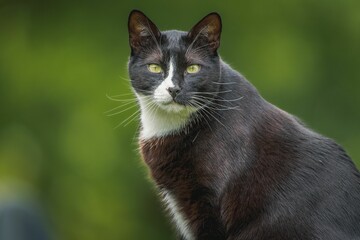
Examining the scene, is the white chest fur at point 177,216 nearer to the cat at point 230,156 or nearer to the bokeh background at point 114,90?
the cat at point 230,156

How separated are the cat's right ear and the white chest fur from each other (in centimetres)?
76

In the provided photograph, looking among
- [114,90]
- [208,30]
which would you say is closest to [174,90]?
[208,30]

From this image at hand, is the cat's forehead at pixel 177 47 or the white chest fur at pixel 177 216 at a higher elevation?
the cat's forehead at pixel 177 47

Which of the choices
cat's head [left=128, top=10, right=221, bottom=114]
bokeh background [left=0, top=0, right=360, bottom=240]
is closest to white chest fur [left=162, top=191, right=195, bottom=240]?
cat's head [left=128, top=10, right=221, bottom=114]

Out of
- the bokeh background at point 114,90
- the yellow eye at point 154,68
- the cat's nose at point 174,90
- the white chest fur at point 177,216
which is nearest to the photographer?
the cat's nose at point 174,90

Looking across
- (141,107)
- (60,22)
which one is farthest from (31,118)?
(141,107)

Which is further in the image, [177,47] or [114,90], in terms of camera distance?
[114,90]

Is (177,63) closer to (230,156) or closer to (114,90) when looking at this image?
(230,156)

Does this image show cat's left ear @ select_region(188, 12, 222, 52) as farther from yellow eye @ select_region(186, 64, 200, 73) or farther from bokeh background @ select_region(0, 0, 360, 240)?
bokeh background @ select_region(0, 0, 360, 240)

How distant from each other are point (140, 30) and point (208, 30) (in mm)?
341

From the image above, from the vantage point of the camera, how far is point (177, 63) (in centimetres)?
585

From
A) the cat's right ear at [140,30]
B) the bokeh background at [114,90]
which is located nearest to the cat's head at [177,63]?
the cat's right ear at [140,30]

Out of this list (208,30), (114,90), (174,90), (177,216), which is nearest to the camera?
(174,90)

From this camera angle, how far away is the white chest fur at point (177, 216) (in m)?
6.05
